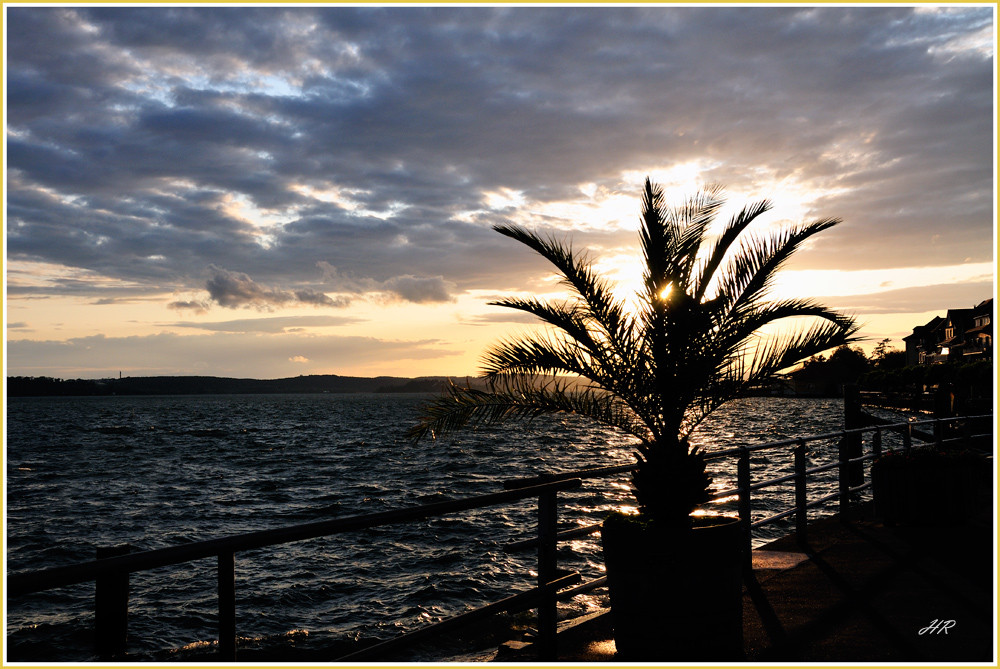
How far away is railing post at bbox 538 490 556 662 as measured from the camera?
5148mm

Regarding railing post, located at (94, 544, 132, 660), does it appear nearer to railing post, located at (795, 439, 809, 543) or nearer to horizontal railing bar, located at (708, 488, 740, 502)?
horizontal railing bar, located at (708, 488, 740, 502)

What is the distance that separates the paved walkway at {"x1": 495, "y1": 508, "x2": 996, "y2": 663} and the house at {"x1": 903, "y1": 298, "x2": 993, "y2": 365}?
240 ft

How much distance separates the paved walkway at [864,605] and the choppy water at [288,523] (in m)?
1.76

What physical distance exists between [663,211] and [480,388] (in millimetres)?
2328

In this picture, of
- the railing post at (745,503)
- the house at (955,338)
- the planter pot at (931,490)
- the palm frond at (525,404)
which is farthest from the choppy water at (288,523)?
the house at (955,338)

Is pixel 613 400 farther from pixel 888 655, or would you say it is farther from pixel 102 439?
pixel 102 439

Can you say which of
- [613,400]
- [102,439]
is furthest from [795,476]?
[102,439]

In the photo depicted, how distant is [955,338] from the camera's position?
338 ft

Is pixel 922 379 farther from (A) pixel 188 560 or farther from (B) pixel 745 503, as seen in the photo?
(A) pixel 188 560

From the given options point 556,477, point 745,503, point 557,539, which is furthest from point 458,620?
point 745,503

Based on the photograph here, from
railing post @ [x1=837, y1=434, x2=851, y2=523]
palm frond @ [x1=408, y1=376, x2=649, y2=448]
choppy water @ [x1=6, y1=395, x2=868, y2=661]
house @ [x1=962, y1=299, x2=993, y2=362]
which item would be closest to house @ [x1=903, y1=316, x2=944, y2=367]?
house @ [x1=962, y1=299, x2=993, y2=362]

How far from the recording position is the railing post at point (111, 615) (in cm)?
310

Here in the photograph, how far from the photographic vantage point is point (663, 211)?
680cm

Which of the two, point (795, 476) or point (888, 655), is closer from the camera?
point (888, 655)
